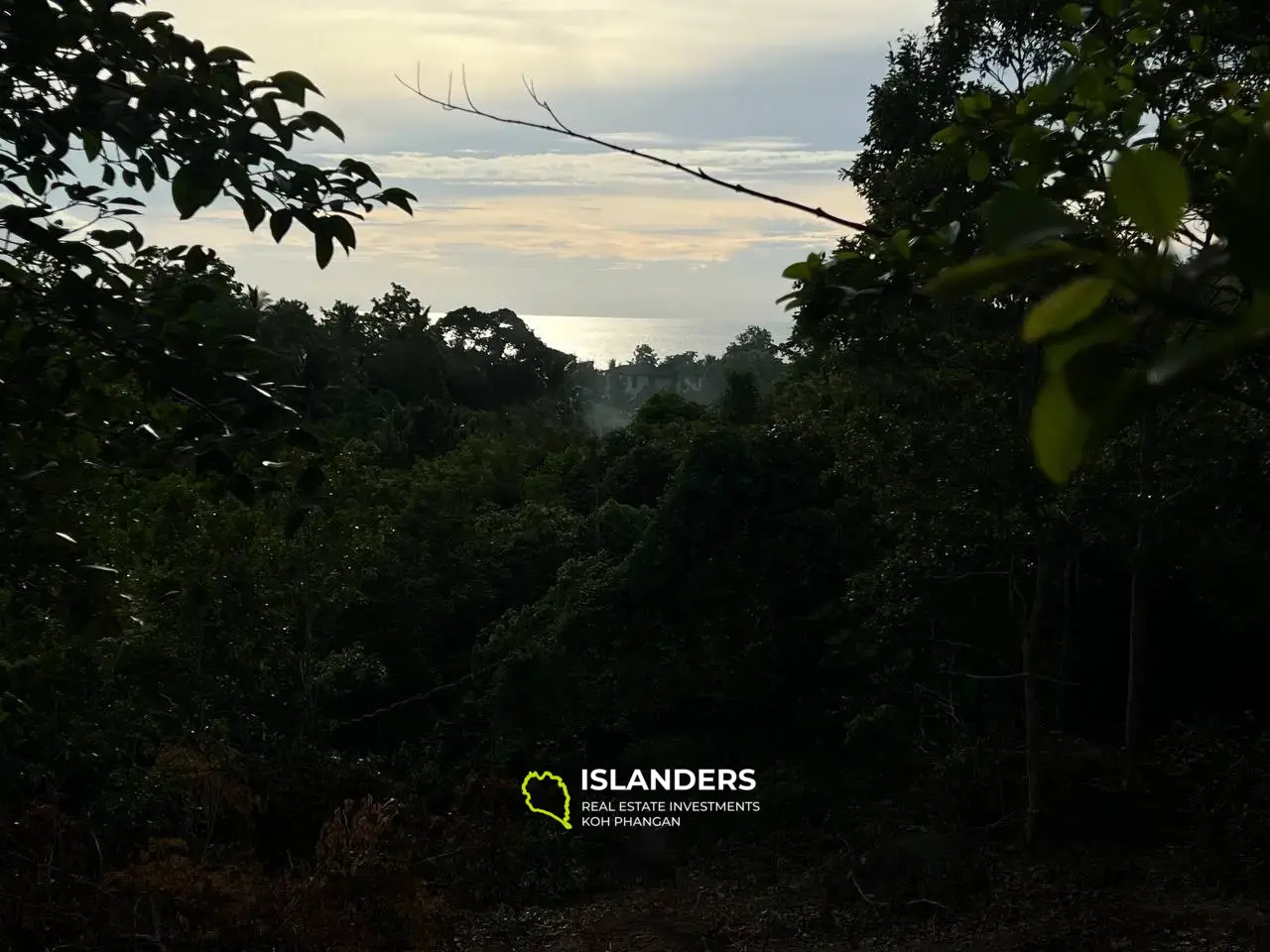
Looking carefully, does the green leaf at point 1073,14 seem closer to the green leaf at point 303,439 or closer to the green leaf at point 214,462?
the green leaf at point 303,439

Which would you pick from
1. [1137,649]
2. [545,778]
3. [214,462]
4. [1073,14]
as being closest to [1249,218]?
[214,462]

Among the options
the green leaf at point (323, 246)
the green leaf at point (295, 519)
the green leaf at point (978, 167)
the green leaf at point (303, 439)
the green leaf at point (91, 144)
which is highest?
the green leaf at point (91, 144)

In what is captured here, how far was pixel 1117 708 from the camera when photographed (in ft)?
34.4

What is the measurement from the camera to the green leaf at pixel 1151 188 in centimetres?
47

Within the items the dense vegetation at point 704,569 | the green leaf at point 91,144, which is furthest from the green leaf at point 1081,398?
the green leaf at point 91,144

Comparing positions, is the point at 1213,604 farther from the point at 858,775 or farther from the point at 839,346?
the point at 839,346

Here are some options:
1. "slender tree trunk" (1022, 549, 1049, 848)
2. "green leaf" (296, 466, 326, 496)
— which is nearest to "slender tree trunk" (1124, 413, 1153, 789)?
"slender tree trunk" (1022, 549, 1049, 848)

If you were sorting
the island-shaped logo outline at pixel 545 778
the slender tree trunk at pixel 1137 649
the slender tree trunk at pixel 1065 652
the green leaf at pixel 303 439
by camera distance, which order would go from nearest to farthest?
the green leaf at pixel 303 439 → the slender tree trunk at pixel 1137 649 → the slender tree trunk at pixel 1065 652 → the island-shaped logo outline at pixel 545 778

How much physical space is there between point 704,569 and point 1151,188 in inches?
408

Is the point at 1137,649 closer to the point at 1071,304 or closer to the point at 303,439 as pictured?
the point at 303,439

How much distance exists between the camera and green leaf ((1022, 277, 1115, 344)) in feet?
1.58

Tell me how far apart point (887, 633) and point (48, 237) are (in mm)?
7662

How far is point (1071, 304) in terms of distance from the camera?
0.49m

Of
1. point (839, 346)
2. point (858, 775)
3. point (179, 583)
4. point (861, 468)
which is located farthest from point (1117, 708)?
point (179, 583)
